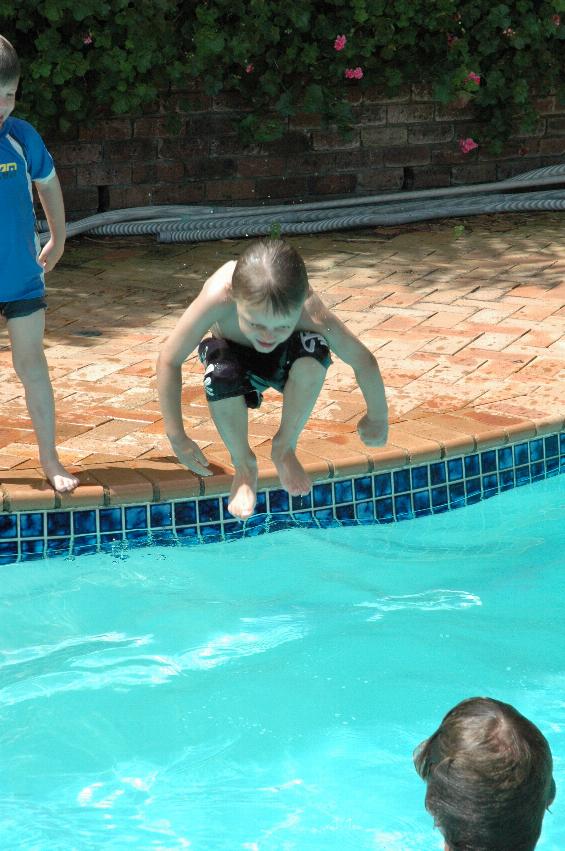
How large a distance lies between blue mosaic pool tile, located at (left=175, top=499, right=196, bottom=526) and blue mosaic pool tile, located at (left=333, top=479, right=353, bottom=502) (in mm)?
570

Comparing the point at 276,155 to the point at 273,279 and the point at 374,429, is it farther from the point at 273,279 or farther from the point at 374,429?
the point at 273,279

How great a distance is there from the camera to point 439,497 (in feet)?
17.7

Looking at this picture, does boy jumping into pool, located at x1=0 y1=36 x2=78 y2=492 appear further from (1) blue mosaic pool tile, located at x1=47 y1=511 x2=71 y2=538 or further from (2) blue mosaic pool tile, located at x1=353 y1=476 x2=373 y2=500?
(2) blue mosaic pool tile, located at x1=353 y1=476 x2=373 y2=500

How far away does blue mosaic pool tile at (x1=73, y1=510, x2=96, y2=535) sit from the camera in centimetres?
494

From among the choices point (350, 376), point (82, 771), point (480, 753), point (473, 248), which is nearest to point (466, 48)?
point (473, 248)

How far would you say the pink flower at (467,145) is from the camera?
963 centimetres

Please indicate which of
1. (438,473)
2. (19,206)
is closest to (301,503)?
(438,473)

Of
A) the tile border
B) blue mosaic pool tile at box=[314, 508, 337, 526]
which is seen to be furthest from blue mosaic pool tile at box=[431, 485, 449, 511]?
blue mosaic pool tile at box=[314, 508, 337, 526]

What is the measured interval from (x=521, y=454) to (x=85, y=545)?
185 centimetres

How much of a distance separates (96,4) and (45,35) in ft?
1.21

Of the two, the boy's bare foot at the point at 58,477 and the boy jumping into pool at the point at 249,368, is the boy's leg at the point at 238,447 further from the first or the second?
the boy's bare foot at the point at 58,477

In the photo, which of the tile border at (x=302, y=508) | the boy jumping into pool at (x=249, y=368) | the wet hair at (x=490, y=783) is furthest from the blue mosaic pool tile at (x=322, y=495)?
the wet hair at (x=490, y=783)

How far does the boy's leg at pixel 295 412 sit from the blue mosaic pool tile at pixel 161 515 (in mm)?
760

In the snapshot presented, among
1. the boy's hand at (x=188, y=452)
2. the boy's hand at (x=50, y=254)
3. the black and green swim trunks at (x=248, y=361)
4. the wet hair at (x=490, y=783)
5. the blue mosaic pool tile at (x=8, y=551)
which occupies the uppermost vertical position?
the boy's hand at (x=50, y=254)
